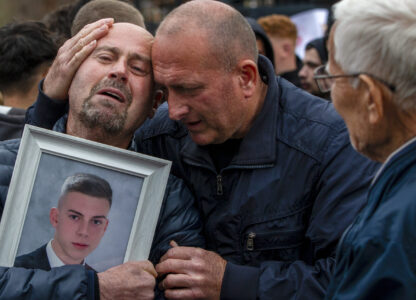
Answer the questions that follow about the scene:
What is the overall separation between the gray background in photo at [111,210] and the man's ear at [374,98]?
96 centimetres

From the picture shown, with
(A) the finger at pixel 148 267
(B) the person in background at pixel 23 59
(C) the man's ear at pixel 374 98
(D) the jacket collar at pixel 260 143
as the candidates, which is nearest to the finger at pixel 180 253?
(A) the finger at pixel 148 267

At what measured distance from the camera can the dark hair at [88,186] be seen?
242cm

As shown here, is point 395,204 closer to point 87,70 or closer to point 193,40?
point 193,40

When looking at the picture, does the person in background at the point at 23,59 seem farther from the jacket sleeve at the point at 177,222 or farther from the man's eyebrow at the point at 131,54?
the jacket sleeve at the point at 177,222

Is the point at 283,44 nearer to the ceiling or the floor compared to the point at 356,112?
nearer to the ceiling

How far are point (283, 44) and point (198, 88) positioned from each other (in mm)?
3968

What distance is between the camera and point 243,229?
8.66 feet

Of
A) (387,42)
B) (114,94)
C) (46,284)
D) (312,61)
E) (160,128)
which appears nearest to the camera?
(387,42)

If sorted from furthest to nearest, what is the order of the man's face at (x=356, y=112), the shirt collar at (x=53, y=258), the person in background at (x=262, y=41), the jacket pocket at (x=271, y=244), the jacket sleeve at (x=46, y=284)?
the person in background at (x=262, y=41), the jacket pocket at (x=271, y=244), the shirt collar at (x=53, y=258), the jacket sleeve at (x=46, y=284), the man's face at (x=356, y=112)

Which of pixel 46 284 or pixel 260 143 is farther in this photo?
pixel 260 143

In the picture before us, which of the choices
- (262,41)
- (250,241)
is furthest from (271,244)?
(262,41)

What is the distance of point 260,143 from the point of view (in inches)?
105

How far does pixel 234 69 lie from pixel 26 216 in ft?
3.37

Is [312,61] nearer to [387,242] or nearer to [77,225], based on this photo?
[77,225]
